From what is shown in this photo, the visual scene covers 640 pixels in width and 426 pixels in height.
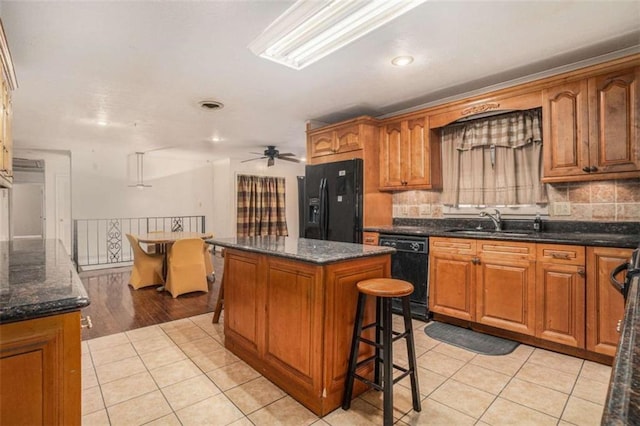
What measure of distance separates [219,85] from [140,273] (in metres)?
3.04

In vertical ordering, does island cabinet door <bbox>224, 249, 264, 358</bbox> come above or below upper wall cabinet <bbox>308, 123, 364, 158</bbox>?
below

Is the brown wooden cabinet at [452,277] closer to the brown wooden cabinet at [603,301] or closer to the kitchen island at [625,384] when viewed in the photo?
the brown wooden cabinet at [603,301]

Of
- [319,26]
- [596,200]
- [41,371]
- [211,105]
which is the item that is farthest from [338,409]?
[211,105]

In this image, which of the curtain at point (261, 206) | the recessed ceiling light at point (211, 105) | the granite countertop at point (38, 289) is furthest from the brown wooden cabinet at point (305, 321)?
the curtain at point (261, 206)

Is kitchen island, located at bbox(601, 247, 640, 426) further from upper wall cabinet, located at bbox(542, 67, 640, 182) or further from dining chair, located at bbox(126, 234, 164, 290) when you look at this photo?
dining chair, located at bbox(126, 234, 164, 290)

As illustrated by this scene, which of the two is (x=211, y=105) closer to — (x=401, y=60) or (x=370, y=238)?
(x=401, y=60)

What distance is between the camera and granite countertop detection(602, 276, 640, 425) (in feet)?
1.41

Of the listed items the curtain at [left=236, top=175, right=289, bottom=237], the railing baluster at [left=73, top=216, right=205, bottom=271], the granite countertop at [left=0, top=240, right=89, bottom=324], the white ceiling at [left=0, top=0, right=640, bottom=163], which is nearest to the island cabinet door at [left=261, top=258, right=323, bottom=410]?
the granite countertop at [left=0, top=240, right=89, bottom=324]

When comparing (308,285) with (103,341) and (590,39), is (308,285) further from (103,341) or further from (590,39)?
(590,39)

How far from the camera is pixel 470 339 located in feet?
9.31

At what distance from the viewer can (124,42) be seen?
2.32m

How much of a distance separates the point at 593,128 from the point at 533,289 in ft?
4.42

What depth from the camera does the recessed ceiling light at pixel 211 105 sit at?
3674 millimetres

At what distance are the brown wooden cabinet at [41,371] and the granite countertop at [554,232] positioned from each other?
9.42ft
